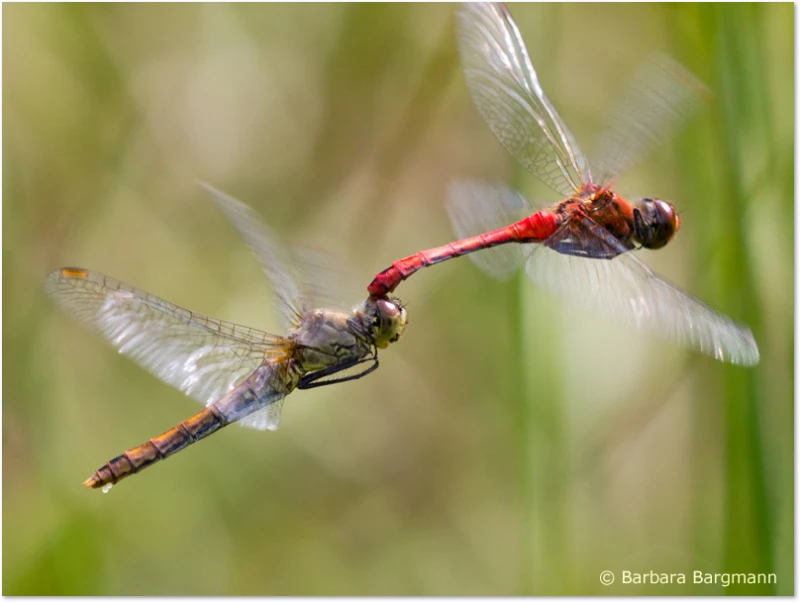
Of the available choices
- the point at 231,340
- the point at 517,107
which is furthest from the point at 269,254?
the point at 517,107

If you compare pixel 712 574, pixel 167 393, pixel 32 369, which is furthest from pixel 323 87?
pixel 712 574

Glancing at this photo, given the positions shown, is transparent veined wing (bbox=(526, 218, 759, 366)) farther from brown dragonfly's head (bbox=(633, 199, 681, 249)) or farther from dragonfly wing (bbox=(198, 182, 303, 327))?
dragonfly wing (bbox=(198, 182, 303, 327))

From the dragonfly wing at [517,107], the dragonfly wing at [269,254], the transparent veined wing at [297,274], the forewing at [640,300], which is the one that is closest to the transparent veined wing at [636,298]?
the forewing at [640,300]

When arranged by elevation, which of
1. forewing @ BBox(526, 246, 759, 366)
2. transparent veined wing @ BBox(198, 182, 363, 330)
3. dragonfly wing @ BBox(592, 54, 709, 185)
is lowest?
forewing @ BBox(526, 246, 759, 366)

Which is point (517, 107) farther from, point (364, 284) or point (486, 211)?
point (364, 284)

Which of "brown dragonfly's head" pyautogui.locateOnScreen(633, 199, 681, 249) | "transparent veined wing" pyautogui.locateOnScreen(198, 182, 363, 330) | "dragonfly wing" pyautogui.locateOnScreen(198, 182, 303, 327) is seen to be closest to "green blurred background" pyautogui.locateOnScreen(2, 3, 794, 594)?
"brown dragonfly's head" pyautogui.locateOnScreen(633, 199, 681, 249)
